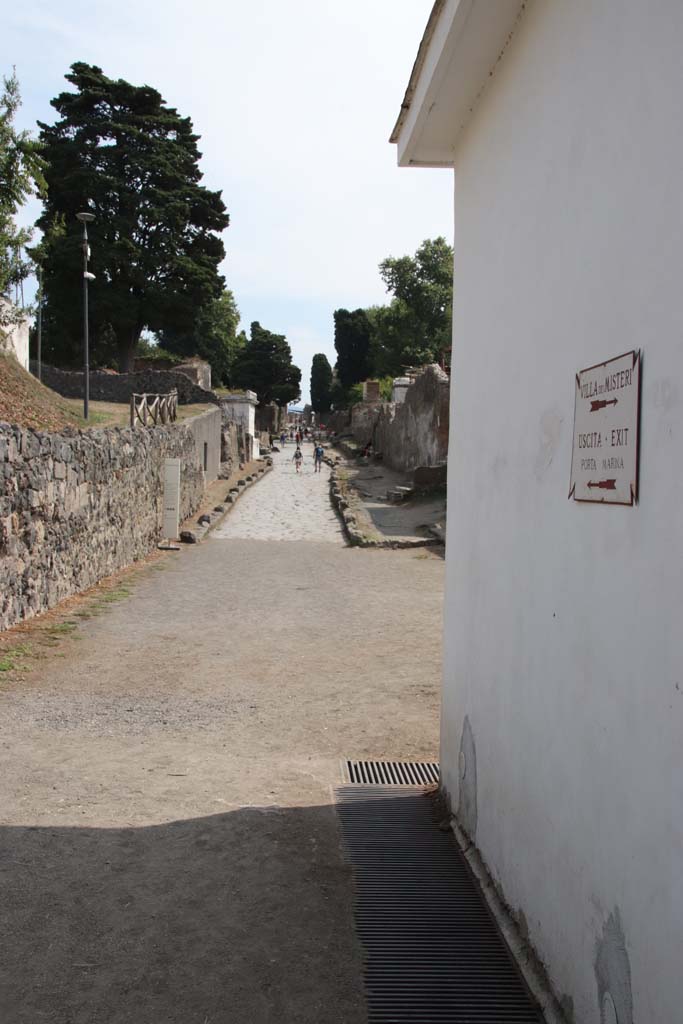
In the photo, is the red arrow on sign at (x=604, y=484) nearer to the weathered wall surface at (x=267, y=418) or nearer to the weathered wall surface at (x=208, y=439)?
the weathered wall surface at (x=208, y=439)

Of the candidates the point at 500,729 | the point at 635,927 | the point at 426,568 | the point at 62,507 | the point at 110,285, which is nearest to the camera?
the point at 635,927

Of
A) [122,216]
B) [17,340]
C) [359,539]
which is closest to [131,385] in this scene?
[122,216]

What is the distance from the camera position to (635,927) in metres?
2.11

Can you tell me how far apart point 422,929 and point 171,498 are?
1488cm

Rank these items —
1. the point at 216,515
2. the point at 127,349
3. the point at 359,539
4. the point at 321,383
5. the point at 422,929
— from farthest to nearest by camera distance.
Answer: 1. the point at 321,383
2. the point at 127,349
3. the point at 216,515
4. the point at 359,539
5. the point at 422,929

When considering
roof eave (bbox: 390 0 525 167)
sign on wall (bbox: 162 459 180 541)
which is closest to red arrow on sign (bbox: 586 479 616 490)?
roof eave (bbox: 390 0 525 167)

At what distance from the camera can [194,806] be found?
4754 mm

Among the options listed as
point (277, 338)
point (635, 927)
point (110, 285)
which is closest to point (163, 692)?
point (635, 927)

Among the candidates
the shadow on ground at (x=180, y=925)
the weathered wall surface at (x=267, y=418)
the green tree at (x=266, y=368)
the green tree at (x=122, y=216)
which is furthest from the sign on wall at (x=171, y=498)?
the green tree at (x=266, y=368)

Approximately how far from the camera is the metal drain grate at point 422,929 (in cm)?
295

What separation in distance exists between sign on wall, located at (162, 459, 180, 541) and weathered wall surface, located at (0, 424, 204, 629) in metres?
0.27

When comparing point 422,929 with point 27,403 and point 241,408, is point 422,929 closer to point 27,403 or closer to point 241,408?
point 27,403

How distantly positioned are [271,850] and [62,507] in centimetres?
785

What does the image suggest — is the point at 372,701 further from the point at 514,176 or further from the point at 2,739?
the point at 514,176
